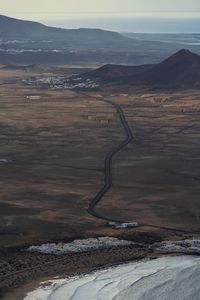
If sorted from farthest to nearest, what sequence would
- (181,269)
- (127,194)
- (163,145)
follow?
(163,145)
(127,194)
(181,269)

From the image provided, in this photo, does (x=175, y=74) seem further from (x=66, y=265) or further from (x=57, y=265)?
(x=57, y=265)

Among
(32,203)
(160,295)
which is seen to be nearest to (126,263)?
(160,295)

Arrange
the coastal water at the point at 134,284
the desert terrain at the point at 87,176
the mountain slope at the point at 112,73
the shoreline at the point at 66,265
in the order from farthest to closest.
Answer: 1. the mountain slope at the point at 112,73
2. the desert terrain at the point at 87,176
3. the shoreline at the point at 66,265
4. the coastal water at the point at 134,284

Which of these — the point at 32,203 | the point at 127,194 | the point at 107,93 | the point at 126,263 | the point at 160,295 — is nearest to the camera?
the point at 160,295

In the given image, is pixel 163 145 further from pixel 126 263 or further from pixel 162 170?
pixel 126 263

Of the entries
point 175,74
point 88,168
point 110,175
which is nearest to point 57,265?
point 110,175

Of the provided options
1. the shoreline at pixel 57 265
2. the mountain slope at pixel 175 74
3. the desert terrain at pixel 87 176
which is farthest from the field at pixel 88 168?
the mountain slope at pixel 175 74

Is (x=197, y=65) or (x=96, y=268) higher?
(x=197, y=65)

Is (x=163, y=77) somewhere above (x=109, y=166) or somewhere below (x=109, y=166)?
above

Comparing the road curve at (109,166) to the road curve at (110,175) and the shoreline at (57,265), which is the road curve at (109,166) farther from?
the shoreline at (57,265)
